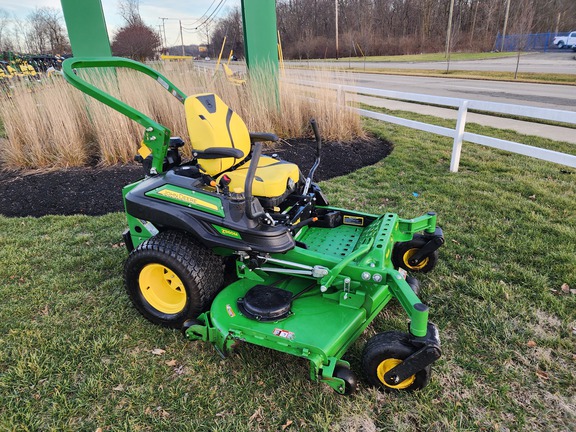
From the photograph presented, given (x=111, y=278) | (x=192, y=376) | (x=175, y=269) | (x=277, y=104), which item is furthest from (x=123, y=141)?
(x=192, y=376)

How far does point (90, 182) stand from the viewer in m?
5.58

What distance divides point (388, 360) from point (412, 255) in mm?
1324

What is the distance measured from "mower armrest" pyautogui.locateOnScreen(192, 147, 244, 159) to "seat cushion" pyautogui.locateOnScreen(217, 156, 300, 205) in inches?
7.8

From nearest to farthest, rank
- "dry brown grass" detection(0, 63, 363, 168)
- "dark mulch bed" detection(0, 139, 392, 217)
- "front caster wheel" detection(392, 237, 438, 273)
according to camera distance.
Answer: "front caster wheel" detection(392, 237, 438, 273) → "dark mulch bed" detection(0, 139, 392, 217) → "dry brown grass" detection(0, 63, 363, 168)

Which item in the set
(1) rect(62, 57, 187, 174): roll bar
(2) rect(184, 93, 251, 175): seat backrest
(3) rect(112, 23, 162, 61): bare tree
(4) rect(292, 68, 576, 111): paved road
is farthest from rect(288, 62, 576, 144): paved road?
(3) rect(112, 23, 162, 61): bare tree

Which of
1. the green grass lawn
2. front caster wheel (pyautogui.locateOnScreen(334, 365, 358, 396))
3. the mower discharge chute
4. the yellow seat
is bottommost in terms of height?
the green grass lawn

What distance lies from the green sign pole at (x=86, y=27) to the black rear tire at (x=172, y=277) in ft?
18.1

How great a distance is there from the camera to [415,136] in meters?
7.89

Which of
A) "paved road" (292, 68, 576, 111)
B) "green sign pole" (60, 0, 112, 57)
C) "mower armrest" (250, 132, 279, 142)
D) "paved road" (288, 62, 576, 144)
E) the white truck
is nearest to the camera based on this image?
"mower armrest" (250, 132, 279, 142)

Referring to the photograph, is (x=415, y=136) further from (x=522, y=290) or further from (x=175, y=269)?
(x=175, y=269)

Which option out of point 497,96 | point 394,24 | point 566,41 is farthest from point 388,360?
point 394,24

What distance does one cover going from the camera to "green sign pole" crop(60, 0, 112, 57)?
21.6ft

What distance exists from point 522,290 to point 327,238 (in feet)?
4.96

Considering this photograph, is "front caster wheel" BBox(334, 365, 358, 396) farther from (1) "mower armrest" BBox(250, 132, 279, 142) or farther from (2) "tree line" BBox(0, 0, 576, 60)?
(2) "tree line" BBox(0, 0, 576, 60)
